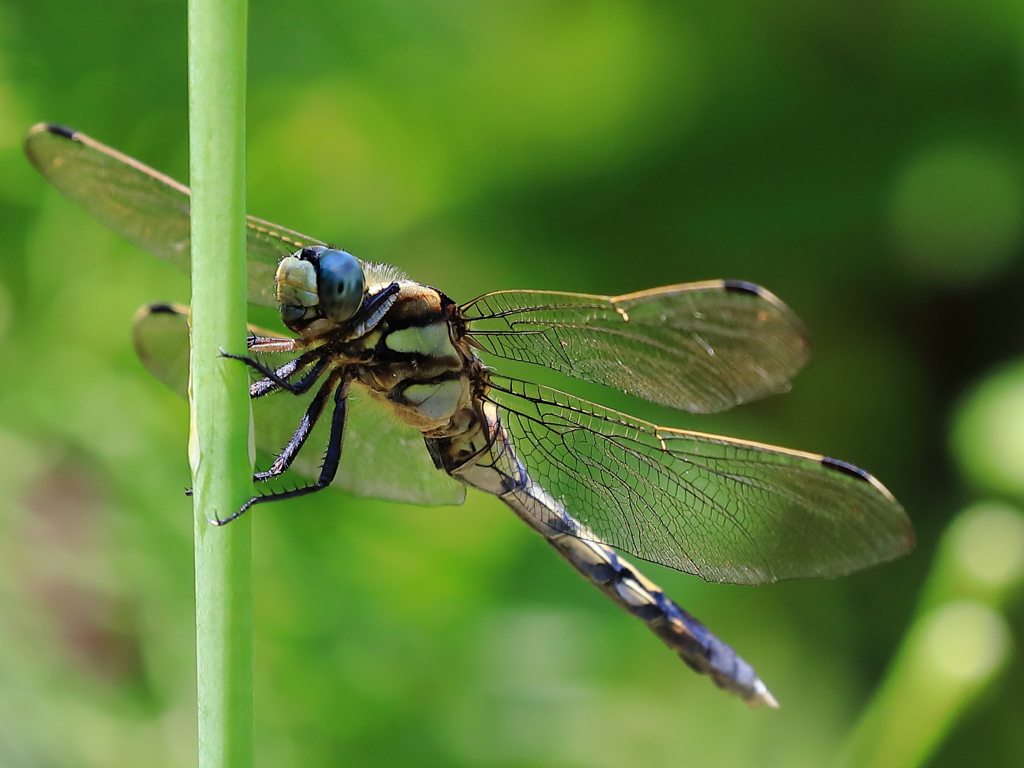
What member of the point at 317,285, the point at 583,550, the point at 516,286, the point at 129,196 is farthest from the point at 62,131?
the point at 516,286

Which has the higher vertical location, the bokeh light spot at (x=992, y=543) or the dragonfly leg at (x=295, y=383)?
the dragonfly leg at (x=295, y=383)

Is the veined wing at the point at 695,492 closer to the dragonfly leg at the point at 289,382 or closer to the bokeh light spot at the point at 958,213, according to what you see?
the dragonfly leg at the point at 289,382

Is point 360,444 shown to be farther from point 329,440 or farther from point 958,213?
point 958,213

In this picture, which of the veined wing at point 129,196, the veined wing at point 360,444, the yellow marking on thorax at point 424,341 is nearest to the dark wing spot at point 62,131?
the veined wing at point 129,196

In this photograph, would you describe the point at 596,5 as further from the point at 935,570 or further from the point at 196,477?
the point at 196,477

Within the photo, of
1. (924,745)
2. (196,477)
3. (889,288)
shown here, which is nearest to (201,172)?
(196,477)
